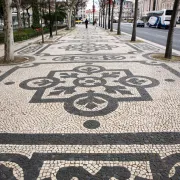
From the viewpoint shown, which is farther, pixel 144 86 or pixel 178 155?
pixel 144 86

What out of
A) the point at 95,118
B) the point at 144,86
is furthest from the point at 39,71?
the point at 95,118

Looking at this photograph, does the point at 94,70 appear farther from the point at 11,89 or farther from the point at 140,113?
the point at 140,113

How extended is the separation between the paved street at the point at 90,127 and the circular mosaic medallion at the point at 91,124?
17 millimetres

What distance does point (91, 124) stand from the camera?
13.5ft

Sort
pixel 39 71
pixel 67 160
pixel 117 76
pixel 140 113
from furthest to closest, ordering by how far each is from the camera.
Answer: pixel 39 71 < pixel 117 76 < pixel 140 113 < pixel 67 160

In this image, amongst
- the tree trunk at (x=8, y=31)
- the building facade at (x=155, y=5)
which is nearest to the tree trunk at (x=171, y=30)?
the tree trunk at (x=8, y=31)

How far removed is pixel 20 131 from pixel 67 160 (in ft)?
3.89

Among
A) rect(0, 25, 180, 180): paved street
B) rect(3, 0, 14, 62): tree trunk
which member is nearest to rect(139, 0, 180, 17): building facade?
rect(3, 0, 14, 62): tree trunk

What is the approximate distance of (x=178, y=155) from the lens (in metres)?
3.20

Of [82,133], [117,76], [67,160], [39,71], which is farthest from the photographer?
[39,71]

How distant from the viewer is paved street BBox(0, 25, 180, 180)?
2949 mm

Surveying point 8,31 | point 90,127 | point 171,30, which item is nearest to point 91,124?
point 90,127

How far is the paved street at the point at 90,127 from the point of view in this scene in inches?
116

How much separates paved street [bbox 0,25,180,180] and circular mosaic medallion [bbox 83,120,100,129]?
2 centimetres
